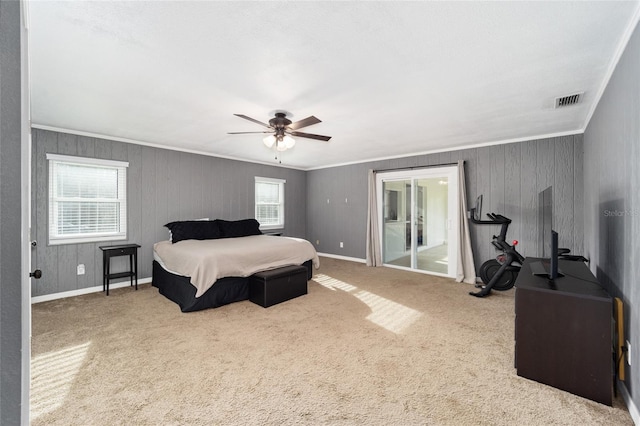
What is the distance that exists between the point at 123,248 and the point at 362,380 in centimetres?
A: 404

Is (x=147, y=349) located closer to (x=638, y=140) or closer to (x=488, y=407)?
(x=488, y=407)

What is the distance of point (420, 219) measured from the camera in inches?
229

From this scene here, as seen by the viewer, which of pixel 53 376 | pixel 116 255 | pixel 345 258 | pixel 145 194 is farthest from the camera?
pixel 345 258

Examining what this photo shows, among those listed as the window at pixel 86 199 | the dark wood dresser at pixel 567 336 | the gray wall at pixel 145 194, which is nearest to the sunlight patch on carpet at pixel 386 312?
the dark wood dresser at pixel 567 336

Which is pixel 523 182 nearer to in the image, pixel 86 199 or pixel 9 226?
pixel 9 226

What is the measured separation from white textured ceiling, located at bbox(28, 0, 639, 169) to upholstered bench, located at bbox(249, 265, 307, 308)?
2.03 m

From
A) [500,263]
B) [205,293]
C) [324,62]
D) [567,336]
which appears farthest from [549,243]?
[205,293]

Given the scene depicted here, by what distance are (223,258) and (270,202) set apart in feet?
11.5

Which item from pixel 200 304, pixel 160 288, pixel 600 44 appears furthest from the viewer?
pixel 160 288

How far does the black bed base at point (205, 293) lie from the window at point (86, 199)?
4.43ft

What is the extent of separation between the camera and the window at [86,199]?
13.4 ft

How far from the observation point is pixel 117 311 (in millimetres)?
3549

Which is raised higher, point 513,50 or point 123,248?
point 513,50

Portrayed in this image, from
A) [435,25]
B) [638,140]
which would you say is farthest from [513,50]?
[638,140]
